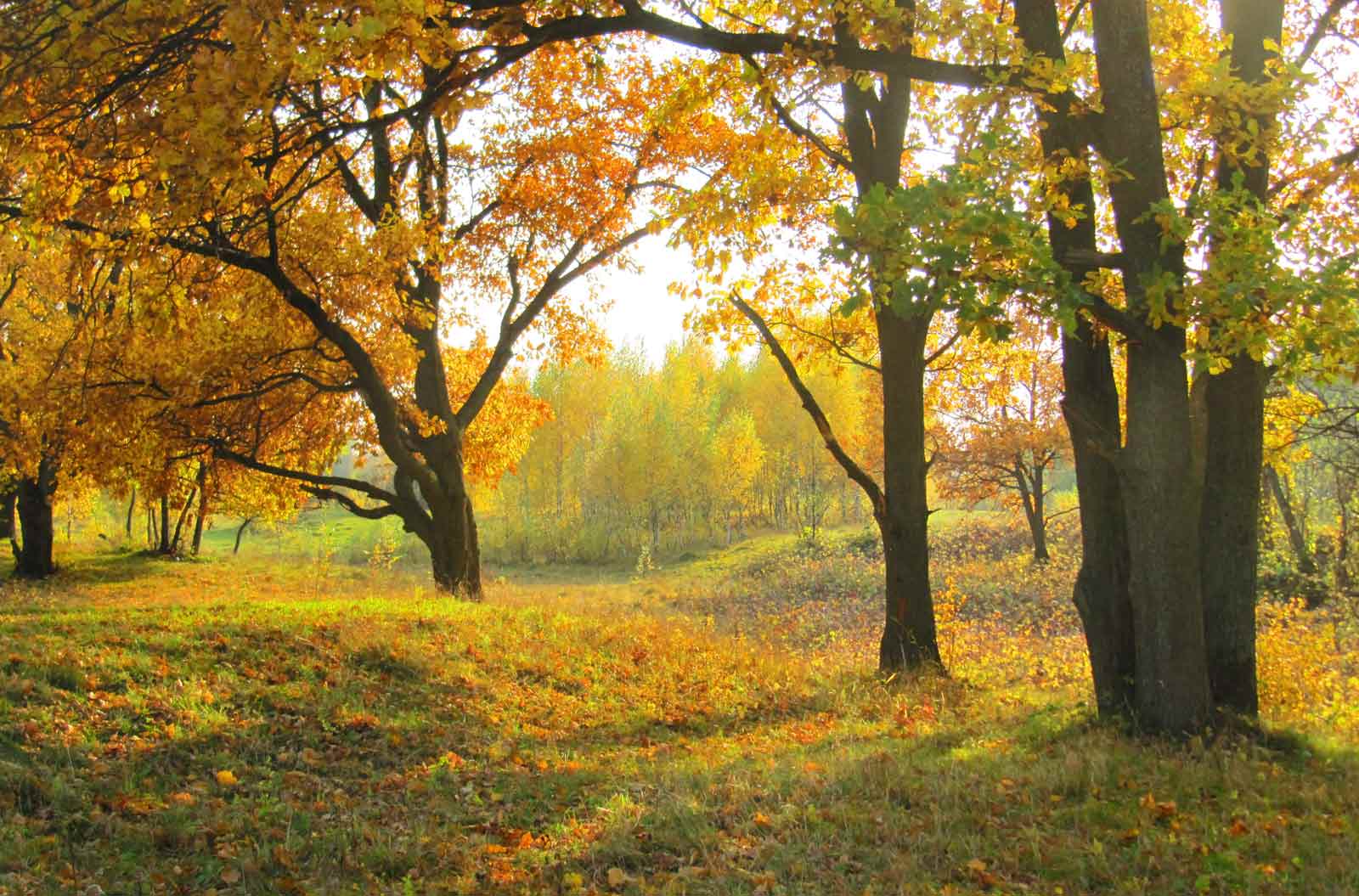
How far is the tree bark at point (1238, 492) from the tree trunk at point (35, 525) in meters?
23.0

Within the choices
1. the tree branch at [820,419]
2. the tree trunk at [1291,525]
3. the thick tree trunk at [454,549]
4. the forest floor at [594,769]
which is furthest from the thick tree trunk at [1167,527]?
the tree trunk at [1291,525]

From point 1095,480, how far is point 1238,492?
1.02 meters

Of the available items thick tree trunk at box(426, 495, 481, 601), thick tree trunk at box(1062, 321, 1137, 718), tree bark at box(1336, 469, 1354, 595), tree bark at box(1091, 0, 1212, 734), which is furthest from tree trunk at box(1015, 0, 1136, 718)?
thick tree trunk at box(426, 495, 481, 601)

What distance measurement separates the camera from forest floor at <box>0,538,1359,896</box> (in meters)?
4.37

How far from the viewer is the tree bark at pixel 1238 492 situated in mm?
6715

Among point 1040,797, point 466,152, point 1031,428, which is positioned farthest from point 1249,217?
point 1031,428

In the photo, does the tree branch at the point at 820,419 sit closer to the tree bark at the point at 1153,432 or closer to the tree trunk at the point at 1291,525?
the tree bark at the point at 1153,432

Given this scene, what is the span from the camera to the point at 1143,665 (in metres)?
6.39

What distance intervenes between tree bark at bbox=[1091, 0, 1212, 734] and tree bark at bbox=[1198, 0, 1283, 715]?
2.06ft

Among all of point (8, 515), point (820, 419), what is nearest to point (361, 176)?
point (820, 419)

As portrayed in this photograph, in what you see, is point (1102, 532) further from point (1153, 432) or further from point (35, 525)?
point (35, 525)

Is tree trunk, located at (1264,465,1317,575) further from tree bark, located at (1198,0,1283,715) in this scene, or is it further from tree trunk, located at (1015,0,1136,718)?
tree trunk, located at (1015,0,1136,718)

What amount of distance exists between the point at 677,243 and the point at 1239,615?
5141 mm

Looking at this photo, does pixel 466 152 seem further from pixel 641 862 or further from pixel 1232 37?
pixel 641 862
